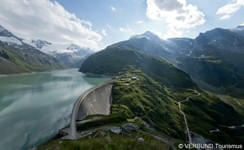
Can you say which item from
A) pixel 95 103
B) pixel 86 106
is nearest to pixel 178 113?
pixel 95 103

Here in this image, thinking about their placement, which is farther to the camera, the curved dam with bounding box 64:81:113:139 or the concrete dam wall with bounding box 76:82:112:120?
the concrete dam wall with bounding box 76:82:112:120

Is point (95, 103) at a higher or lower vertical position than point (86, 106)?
lower

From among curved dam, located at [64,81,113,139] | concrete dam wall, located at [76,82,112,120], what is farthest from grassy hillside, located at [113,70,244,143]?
curved dam, located at [64,81,113,139]

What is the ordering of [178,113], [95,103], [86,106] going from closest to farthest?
1. [86,106]
2. [95,103]
3. [178,113]

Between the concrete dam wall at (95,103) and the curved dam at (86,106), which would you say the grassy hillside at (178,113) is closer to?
the concrete dam wall at (95,103)

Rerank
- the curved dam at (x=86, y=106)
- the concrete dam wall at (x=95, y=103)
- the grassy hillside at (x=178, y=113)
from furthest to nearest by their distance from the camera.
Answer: the grassy hillside at (x=178, y=113)
the concrete dam wall at (x=95, y=103)
the curved dam at (x=86, y=106)

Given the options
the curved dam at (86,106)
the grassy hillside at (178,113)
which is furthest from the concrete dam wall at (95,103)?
the grassy hillside at (178,113)

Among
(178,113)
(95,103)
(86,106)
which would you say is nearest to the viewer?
(86,106)

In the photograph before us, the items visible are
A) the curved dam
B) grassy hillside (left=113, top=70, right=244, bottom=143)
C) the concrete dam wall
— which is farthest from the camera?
grassy hillside (left=113, top=70, right=244, bottom=143)

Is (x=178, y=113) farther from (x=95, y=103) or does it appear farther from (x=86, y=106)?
(x=86, y=106)

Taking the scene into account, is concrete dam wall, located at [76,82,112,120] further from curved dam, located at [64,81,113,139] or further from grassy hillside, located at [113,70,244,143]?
grassy hillside, located at [113,70,244,143]

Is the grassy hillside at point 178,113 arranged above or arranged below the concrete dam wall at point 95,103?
below

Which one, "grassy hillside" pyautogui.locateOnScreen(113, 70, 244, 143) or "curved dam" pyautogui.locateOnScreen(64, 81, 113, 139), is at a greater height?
"curved dam" pyautogui.locateOnScreen(64, 81, 113, 139)
